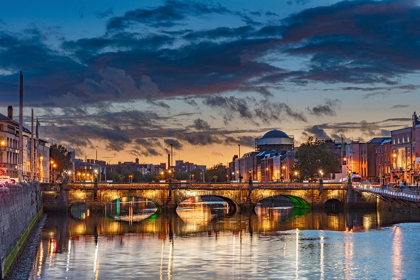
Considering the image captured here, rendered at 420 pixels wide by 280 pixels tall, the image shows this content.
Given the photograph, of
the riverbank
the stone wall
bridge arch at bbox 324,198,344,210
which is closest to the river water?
the riverbank

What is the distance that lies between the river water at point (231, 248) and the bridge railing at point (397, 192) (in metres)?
3.08

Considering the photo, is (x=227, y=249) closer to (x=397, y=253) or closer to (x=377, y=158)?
(x=397, y=253)

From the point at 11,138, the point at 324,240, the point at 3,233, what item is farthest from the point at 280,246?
the point at 11,138

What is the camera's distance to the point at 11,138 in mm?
146125

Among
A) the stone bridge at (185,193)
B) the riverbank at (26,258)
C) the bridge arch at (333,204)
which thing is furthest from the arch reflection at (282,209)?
the riverbank at (26,258)

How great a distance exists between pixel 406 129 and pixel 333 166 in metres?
23.4

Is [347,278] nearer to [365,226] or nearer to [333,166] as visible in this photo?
[365,226]

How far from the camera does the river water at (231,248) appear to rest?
5288 centimetres

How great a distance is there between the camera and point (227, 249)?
67.6 m

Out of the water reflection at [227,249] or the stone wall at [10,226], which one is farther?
the water reflection at [227,249]

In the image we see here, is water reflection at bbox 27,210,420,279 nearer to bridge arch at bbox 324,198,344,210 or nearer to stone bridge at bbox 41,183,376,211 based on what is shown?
stone bridge at bbox 41,183,376,211

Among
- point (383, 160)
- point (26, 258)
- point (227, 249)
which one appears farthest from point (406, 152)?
point (26, 258)

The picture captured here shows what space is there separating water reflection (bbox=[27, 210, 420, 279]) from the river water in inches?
3.1

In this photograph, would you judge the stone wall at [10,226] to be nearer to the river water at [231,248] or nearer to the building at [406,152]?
the river water at [231,248]
